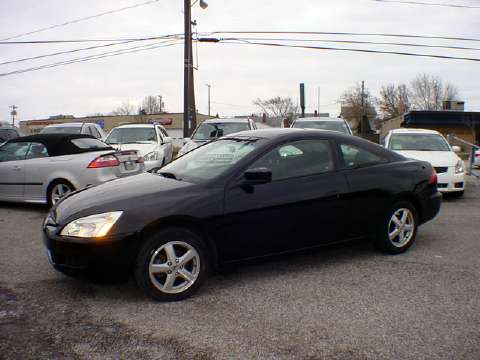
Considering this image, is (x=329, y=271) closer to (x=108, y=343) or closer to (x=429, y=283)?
(x=429, y=283)

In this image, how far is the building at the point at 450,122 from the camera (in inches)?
1179

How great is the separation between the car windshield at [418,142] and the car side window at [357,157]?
544 cm

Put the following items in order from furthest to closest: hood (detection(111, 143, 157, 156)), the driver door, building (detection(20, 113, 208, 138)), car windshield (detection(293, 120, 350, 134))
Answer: building (detection(20, 113, 208, 138))
car windshield (detection(293, 120, 350, 134))
hood (detection(111, 143, 157, 156))
the driver door

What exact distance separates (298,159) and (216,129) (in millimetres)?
7281

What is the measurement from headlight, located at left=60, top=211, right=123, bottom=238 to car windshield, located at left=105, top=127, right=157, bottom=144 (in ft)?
25.7

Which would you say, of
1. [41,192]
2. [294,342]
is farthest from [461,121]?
[294,342]

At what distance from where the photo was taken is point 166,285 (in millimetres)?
3660

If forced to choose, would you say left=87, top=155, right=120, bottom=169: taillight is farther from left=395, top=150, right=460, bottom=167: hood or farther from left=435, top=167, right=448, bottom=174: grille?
left=435, top=167, right=448, bottom=174: grille

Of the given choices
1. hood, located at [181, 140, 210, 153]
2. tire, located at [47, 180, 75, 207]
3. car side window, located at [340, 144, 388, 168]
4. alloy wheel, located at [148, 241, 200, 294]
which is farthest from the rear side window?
car side window, located at [340, 144, 388, 168]

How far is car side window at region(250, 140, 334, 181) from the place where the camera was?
14.0 feet

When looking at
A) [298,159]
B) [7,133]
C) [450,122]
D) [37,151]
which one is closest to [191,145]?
[37,151]

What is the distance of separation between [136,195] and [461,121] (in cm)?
3165

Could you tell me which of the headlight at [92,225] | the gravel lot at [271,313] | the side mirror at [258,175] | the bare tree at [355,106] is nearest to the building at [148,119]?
the bare tree at [355,106]

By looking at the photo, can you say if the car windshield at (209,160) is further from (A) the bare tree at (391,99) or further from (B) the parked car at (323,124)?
(A) the bare tree at (391,99)
